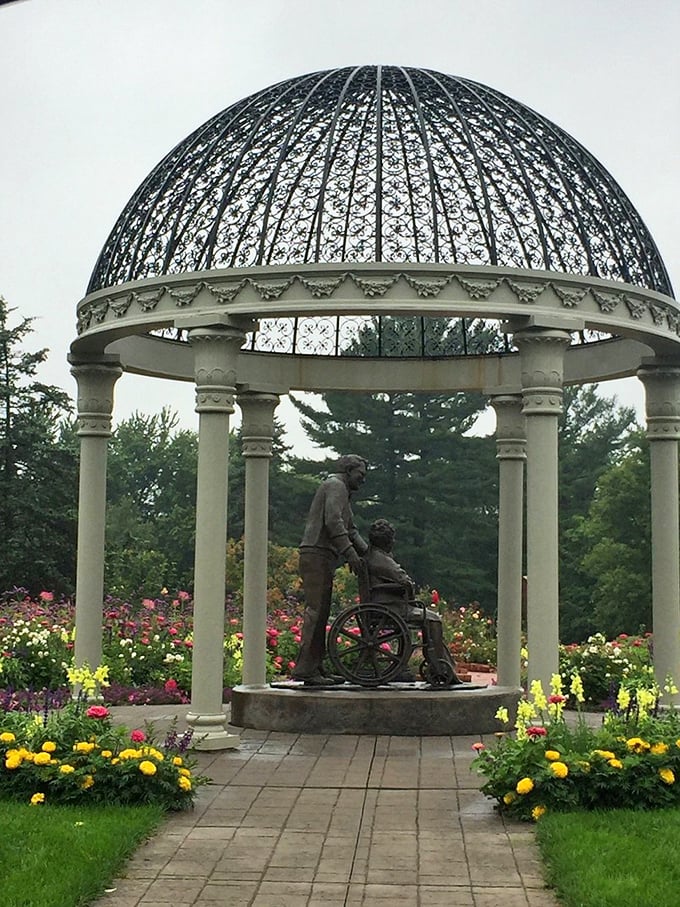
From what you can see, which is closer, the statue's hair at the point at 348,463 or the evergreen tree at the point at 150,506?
the statue's hair at the point at 348,463

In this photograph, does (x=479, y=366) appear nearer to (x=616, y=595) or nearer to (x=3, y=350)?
(x=616, y=595)

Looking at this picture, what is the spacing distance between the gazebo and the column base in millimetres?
14

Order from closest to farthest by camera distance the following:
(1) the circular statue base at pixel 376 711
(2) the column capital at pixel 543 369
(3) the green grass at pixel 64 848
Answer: (3) the green grass at pixel 64 848 → (2) the column capital at pixel 543 369 → (1) the circular statue base at pixel 376 711

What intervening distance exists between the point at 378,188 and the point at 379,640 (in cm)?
482

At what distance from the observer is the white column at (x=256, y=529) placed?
16.2m

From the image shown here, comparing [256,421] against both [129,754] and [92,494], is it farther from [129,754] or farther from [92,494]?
[129,754]

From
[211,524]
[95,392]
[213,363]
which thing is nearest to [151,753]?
[211,524]

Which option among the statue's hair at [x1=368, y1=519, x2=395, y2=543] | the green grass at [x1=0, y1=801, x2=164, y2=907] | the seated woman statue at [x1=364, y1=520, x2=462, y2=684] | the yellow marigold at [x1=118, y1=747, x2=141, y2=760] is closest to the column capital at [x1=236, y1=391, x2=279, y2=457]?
the statue's hair at [x1=368, y1=519, x2=395, y2=543]

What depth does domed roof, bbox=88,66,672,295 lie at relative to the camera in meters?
13.1

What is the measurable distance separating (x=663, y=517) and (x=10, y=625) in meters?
10.6

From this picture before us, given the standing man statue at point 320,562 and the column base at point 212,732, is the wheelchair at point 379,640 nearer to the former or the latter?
the standing man statue at point 320,562

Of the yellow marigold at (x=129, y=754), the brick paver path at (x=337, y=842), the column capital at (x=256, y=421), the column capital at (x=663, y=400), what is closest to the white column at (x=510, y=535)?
the column capital at (x=663, y=400)

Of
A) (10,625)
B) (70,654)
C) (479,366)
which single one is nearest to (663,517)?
(479,366)

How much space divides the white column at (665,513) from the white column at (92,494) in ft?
20.4
